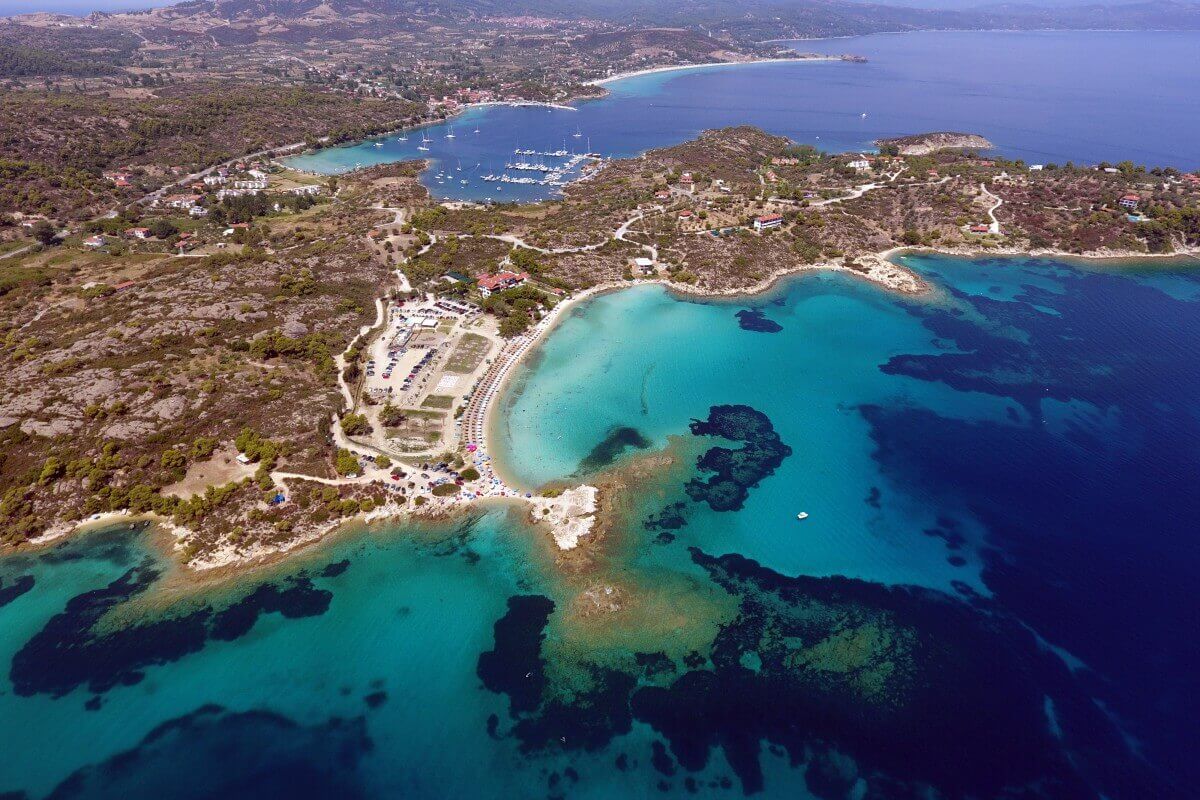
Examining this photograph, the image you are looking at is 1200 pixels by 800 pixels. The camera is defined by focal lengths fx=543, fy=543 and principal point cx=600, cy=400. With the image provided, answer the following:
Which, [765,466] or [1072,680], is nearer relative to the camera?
[1072,680]

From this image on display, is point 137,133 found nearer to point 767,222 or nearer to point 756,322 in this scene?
point 767,222

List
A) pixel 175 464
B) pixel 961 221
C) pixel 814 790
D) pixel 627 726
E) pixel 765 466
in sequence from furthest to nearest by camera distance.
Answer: pixel 961 221 → pixel 765 466 → pixel 175 464 → pixel 627 726 → pixel 814 790

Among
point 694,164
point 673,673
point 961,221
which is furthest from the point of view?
point 694,164

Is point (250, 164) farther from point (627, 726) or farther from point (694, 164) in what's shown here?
point (627, 726)

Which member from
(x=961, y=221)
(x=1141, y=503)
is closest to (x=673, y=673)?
(x=1141, y=503)

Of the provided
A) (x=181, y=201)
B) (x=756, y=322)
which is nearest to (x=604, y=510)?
(x=756, y=322)

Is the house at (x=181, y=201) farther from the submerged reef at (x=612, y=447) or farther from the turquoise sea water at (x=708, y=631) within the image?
the submerged reef at (x=612, y=447)

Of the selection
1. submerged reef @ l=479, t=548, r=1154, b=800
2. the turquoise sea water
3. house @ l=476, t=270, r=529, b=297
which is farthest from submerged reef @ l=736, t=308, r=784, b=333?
submerged reef @ l=479, t=548, r=1154, b=800
